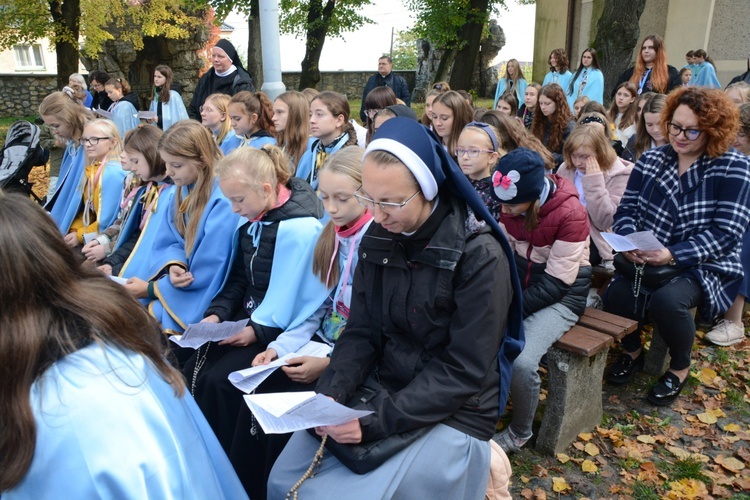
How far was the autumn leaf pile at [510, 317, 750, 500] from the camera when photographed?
2922mm

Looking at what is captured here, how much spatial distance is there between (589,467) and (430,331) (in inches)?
60.7

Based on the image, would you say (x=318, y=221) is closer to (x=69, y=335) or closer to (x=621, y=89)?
(x=69, y=335)

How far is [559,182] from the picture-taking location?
327 centimetres

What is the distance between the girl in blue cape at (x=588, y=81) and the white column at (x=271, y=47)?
13.9 ft

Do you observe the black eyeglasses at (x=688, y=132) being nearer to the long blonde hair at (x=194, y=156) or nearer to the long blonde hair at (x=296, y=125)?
the long blonde hair at (x=194, y=156)

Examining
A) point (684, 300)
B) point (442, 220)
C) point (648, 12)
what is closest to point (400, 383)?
point (442, 220)

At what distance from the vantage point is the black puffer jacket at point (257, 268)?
10.5ft

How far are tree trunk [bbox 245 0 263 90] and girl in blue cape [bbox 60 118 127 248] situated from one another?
38.5 feet

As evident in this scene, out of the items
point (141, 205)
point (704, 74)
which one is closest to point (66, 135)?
point (141, 205)

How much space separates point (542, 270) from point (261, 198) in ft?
Result: 5.49

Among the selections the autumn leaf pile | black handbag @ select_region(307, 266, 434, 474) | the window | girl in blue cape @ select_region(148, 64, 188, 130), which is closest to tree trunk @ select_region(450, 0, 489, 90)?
girl in blue cape @ select_region(148, 64, 188, 130)

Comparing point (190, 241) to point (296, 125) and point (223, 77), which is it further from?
point (223, 77)

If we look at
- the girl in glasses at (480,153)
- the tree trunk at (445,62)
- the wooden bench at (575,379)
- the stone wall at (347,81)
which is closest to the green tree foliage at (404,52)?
the stone wall at (347,81)

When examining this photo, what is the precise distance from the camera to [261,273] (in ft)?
10.8
